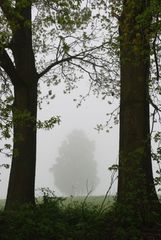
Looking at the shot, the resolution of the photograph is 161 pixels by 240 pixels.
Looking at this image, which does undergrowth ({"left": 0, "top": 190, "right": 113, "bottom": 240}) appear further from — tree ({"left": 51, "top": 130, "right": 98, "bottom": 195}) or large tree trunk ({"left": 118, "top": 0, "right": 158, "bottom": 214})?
tree ({"left": 51, "top": 130, "right": 98, "bottom": 195})

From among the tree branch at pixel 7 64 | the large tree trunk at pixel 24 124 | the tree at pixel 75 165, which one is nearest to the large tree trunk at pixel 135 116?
the large tree trunk at pixel 24 124

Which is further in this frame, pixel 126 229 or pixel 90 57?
pixel 90 57

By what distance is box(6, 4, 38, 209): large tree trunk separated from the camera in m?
13.4

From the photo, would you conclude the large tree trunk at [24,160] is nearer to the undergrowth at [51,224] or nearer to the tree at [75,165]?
the undergrowth at [51,224]

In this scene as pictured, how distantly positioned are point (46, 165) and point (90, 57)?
572 feet

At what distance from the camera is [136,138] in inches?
438

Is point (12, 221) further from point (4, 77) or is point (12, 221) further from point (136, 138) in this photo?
point (4, 77)

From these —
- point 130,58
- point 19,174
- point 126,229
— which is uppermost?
point 130,58

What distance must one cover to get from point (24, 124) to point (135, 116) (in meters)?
3.75

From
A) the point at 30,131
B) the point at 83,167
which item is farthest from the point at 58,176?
the point at 30,131

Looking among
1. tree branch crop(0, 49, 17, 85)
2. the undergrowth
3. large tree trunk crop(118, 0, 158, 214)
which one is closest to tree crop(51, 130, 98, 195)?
tree branch crop(0, 49, 17, 85)

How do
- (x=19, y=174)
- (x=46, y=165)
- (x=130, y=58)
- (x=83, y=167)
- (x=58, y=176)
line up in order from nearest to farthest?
(x=130, y=58) < (x=19, y=174) < (x=58, y=176) < (x=83, y=167) < (x=46, y=165)

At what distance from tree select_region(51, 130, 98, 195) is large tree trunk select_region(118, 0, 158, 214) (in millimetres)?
51644

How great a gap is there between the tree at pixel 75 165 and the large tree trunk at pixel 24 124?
161 feet
